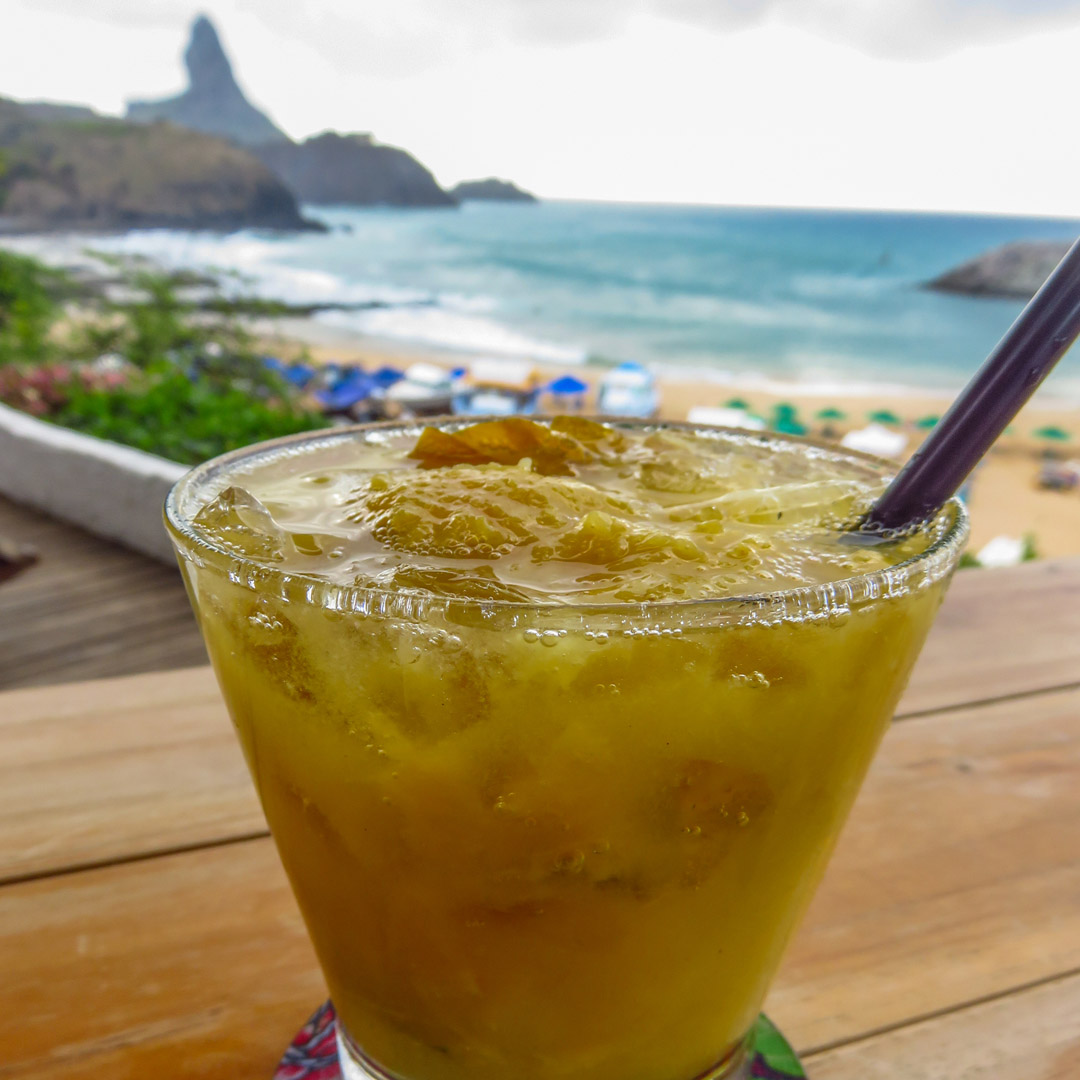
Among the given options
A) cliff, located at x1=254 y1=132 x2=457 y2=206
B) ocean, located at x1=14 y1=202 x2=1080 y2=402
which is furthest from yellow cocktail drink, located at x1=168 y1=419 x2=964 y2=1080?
cliff, located at x1=254 y1=132 x2=457 y2=206

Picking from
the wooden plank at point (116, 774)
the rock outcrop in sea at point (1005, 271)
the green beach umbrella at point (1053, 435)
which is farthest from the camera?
the rock outcrop in sea at point (1005, 271)

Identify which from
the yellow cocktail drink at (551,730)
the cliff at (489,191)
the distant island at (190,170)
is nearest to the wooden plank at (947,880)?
the yellow cocktail drink at (551,730)

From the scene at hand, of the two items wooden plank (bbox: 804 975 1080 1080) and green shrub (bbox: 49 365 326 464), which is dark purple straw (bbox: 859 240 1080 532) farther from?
green shrub (bbox: 49 365 326 464)

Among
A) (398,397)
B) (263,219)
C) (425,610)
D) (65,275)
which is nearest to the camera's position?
(425,610)

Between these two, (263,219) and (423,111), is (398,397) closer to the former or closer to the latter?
(263,219)

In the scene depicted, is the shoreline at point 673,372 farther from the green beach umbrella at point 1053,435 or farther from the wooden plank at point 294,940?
the wooden plank at point 294,940

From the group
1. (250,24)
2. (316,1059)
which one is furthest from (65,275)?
(250,24)

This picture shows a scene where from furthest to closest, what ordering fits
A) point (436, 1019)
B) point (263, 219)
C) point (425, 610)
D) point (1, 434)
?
point (263, 219) < point (1, 434) < point (436, 1019) < point (425, 610)
